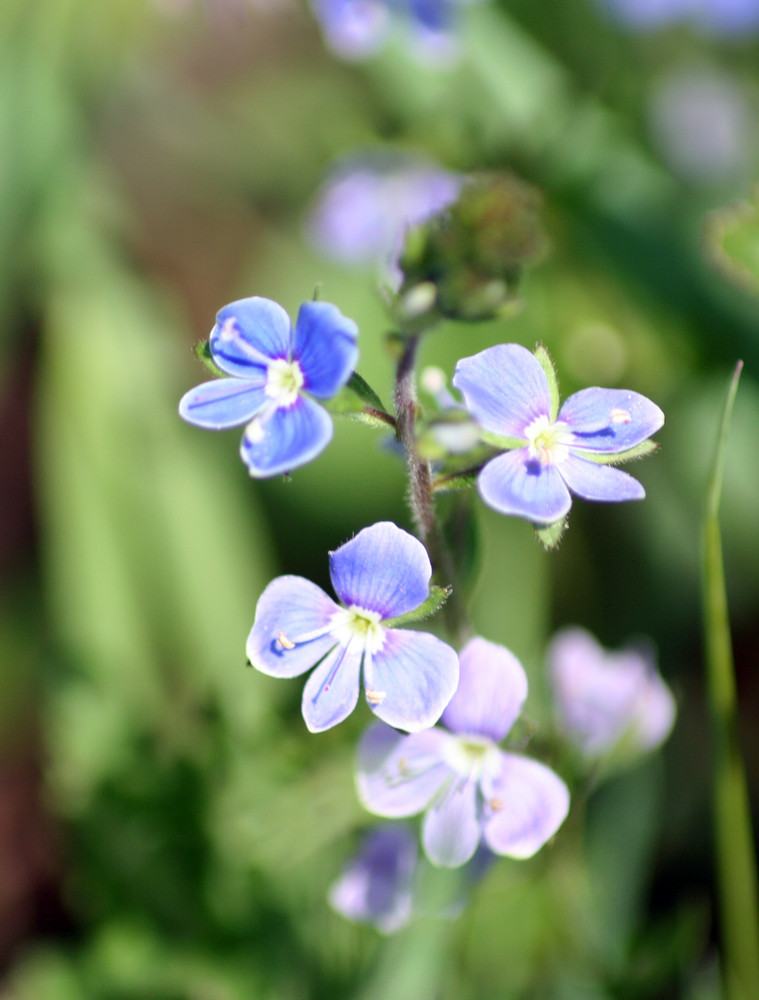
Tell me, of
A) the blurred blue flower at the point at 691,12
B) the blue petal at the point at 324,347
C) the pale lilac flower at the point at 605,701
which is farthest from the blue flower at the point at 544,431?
the blurred blue flower at the point at 691,12

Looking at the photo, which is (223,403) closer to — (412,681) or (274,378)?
(274,378)

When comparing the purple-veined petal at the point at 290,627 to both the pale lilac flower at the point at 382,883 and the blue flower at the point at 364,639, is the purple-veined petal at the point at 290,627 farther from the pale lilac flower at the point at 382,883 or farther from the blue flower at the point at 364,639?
the pale lilac flower at the point at 382,883

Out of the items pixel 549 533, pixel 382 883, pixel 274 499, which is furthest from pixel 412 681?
pixel 274 499

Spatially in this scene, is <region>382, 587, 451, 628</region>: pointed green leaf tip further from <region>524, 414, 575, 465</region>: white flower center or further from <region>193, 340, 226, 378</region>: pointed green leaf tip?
<region>193, 340, 226, 378</region>: pointed green leaf tip

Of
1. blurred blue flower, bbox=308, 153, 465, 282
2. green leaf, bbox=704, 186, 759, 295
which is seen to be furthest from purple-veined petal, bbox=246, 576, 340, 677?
blurred blue flower, bbox=308, 153, 465, 282

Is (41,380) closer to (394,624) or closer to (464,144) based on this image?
(464,144)

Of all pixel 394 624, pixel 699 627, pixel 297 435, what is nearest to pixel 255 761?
pixel 394 624

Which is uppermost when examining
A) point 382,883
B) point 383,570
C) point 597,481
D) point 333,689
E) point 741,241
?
point 741,241
